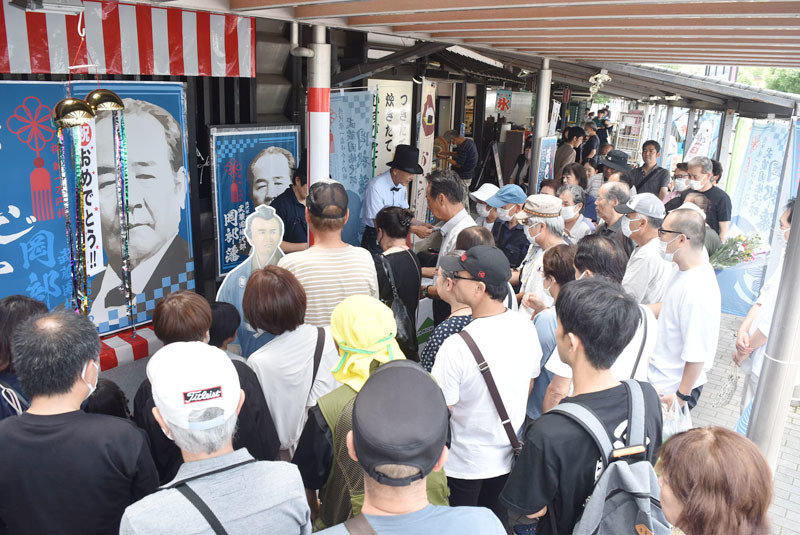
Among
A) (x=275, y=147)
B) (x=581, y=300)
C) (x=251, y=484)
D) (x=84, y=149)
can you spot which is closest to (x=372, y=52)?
(x=275, y=147)

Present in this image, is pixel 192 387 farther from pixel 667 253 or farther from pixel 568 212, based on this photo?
pixel 568 212

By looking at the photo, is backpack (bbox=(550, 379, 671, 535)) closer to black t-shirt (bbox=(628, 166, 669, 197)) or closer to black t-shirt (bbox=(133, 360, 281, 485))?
black t-shirt (bbox=(133, 360, 281, 485))

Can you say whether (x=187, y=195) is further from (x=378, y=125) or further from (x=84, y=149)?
(x=378, y=125)

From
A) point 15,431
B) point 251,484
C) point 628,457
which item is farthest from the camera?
point 628,457

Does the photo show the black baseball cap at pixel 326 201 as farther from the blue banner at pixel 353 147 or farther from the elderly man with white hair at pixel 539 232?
the blue banner at pixel 353 147

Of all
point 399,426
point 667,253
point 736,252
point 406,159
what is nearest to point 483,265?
point 399,426

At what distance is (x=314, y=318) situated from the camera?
3.24 meters

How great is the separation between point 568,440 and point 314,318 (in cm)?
168

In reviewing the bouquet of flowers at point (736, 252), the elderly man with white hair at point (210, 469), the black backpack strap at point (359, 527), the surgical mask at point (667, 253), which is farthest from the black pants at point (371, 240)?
the black backpack strap at point (359, 527)

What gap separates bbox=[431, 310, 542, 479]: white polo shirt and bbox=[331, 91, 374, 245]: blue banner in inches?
159

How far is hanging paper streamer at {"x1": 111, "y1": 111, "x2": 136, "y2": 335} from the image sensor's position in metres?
4.16

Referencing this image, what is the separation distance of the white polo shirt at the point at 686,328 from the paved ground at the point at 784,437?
0.53 meters

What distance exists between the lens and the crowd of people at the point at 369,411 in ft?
4.92

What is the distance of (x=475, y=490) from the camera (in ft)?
8.65
